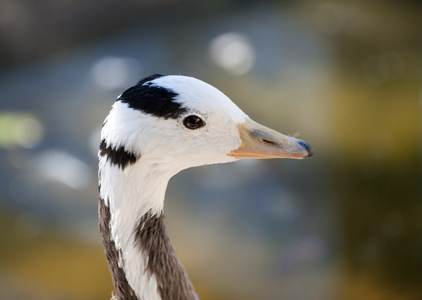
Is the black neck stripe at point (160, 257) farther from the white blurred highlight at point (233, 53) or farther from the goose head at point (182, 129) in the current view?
the white blurred highlight at point (233, 53)

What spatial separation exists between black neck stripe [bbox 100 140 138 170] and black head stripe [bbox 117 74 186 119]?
8cm

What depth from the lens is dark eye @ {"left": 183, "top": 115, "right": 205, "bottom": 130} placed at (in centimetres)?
98

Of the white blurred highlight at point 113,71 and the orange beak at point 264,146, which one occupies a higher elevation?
the white blurred highlight at point 113,71

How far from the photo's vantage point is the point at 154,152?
3.19 feet

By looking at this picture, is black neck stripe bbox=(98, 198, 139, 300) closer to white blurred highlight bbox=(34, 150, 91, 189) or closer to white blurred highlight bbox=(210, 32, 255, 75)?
white blurred highlight bbox=(34, 150, 91, 189)

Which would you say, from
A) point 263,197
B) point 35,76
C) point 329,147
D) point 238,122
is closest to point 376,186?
point 329,147

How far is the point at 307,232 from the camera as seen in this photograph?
7.48ft

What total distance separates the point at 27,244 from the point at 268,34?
1.70 metres

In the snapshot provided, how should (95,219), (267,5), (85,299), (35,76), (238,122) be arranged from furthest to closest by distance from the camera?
(267,5) < (35,76) < (95,219) < (85,299) < (238,122)

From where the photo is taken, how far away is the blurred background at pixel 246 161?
221 centimetres

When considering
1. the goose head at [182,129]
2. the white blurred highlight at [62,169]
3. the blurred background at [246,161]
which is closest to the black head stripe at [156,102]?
the goose head at [182,129]

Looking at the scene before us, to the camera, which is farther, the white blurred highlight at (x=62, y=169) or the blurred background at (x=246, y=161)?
the white blurred highlight at (x=62, y=169)

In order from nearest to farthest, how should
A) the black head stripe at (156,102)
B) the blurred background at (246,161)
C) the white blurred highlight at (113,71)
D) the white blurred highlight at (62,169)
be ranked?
the black head stripe at (156,102), the blurred background at (246,161), the white blurred highlight at (62,169), the white blurred highlight at (113,71)

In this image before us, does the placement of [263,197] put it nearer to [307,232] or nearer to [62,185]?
[307,232]
